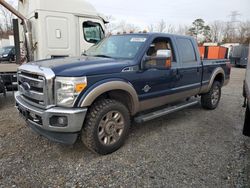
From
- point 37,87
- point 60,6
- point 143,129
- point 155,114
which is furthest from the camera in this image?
point 60,6

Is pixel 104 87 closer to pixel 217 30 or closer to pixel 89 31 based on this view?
pixel 89 31

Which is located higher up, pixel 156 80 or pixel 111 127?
pixel 156 80

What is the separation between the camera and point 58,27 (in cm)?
717

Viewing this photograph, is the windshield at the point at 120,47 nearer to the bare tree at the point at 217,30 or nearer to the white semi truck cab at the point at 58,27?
the white semi truck cab at the point at 58,27

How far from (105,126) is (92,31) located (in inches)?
202

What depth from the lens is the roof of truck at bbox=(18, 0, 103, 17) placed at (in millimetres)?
6914

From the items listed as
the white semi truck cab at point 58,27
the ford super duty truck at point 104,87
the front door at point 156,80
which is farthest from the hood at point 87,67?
the white semi truck cab at point 58,27

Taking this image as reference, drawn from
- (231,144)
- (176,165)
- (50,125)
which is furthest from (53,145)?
(231,144)

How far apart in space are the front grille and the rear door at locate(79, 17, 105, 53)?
13.5 feet

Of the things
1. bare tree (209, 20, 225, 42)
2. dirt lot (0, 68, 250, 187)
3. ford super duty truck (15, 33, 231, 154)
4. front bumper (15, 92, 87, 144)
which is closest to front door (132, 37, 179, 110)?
ford super duty truck (15, 33, 231, 154)

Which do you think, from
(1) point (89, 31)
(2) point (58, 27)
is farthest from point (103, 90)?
(1) point (89, 31)

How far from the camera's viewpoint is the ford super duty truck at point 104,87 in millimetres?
3105

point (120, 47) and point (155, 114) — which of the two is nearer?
point (155, 114)

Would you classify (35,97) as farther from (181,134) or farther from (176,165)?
(181,134)
